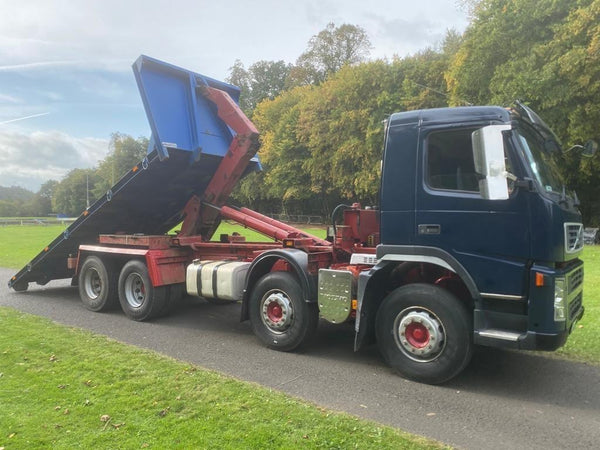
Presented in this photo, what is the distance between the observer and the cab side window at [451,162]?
4.77 metres

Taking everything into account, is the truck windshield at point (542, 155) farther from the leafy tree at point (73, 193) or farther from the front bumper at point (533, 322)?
the leafy tree at point (73, 193)

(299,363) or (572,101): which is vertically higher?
(572,101)

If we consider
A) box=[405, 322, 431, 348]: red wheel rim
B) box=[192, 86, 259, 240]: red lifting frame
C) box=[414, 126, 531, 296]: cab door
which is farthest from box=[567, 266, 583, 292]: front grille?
box=[192, 86, 259, 240]: red lifting frame

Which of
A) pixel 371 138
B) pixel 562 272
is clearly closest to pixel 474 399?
pixel 562 272

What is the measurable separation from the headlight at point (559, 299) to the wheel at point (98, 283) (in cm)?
692

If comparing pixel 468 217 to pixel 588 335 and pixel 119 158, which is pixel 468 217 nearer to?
pixel 588 335

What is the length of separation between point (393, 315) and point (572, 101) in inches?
775

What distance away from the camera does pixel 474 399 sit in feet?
14.9

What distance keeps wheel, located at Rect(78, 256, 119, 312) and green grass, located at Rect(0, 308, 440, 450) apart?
2718 millimetres

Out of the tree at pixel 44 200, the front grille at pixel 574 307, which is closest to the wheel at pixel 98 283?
the front grille at pixel 574 307

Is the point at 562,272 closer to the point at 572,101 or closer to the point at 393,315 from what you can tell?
the point at 393,315

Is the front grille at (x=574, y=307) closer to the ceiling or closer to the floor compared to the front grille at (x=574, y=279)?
closer to the floor

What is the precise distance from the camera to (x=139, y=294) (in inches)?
319

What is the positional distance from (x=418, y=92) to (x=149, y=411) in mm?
29750
